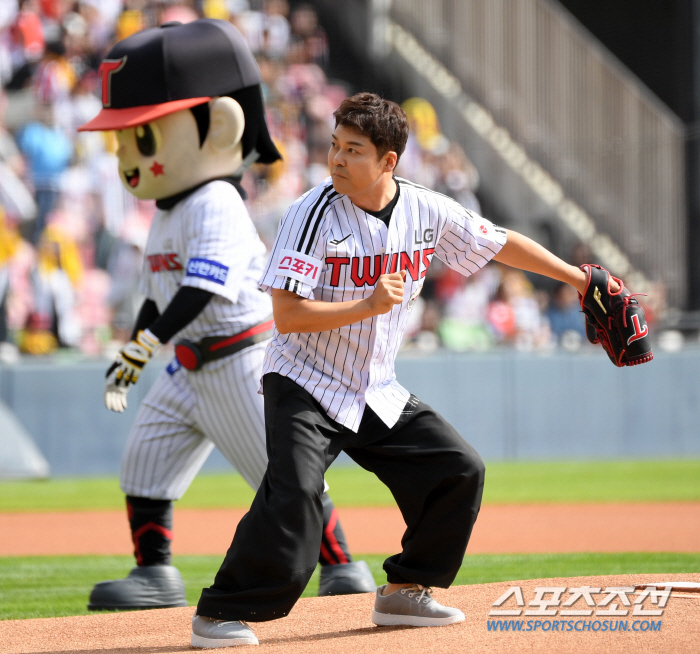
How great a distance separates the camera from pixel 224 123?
4.77 m

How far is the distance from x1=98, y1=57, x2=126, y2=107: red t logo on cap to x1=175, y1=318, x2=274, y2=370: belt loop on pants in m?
1.22

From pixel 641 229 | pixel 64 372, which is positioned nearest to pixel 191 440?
pixel 64 372

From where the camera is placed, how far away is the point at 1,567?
5.98 m

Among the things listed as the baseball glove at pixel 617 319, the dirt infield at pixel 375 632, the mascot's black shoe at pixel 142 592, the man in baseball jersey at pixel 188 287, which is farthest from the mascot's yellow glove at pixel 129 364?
the baseball glove at pixel 617 319

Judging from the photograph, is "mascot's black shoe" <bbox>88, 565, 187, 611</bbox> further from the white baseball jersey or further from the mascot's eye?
the mascot's eye

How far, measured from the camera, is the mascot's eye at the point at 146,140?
15.6 ft

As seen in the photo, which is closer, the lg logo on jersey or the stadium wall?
the lg logo on jersey

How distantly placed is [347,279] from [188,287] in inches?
43.4

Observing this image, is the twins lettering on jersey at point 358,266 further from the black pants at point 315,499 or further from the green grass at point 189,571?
the green grass at point 189,571

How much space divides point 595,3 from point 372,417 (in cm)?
1662

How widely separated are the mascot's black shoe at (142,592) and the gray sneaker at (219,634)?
121cm

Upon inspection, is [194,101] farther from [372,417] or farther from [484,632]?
[484,632]

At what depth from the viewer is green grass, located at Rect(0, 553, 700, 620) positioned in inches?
190

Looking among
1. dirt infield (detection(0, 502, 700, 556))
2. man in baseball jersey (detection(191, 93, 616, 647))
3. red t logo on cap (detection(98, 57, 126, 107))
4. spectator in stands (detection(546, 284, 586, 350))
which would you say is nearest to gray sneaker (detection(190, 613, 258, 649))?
man in baseball jersey (detection(191, 93, 616, 647))
